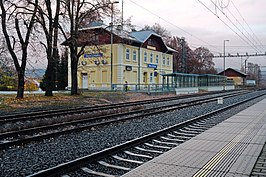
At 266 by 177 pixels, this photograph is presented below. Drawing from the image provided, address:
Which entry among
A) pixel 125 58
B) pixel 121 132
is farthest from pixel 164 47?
pixel 121 132

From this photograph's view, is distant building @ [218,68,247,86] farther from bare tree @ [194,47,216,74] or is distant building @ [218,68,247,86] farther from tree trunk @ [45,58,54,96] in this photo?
tree trunk @ [45,58,54,96]

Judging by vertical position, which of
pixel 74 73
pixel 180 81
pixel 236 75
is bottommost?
pixel 180 81

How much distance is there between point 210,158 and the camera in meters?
7.09

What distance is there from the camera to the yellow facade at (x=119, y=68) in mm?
49094

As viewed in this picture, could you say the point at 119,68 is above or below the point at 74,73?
above

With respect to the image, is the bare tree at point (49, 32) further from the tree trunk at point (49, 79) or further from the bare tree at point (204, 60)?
the bare tree at point (204, 60)

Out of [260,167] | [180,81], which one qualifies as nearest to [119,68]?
[180,81]

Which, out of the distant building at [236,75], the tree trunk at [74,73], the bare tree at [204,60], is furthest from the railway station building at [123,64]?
the distant building at [236,75]

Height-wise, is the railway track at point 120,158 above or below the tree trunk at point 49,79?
below

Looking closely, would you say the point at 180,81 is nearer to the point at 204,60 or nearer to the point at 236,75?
the point at 204,60

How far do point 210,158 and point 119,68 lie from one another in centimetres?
4228

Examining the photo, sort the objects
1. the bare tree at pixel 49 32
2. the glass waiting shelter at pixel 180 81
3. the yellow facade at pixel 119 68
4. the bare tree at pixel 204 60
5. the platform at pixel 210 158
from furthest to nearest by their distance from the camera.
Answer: the bare tree at pixel 204 60, the yellow facade at pixel 119 68, the glass waiting shelter at pixel 180 81, the bare tree at pixel 49 32, the platform at pixel 210 158

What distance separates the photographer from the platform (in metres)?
5.99

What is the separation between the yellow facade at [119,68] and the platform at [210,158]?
35.8 m
